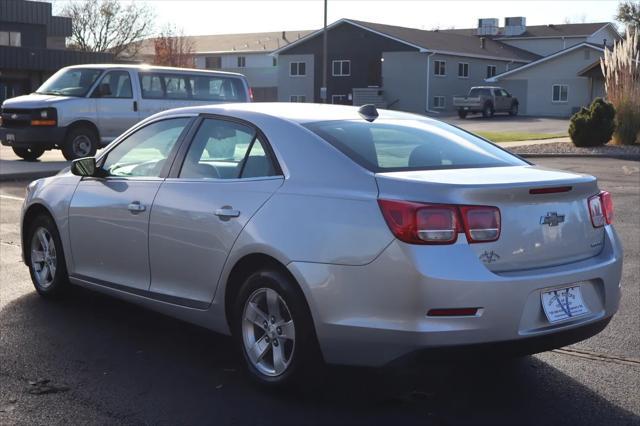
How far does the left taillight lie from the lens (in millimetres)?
4211

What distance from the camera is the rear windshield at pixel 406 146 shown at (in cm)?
482

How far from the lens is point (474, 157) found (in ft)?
17.1

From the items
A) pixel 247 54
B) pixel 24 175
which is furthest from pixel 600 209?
pixel 247 54

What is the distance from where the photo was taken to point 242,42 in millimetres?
84938

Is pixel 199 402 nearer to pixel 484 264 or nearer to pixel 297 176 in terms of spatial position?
pixel 297 176

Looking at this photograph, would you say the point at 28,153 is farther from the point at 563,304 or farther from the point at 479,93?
the point at 479,93

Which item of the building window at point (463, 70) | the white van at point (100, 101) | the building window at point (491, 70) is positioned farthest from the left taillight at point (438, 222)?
the building window at point (491, 70)

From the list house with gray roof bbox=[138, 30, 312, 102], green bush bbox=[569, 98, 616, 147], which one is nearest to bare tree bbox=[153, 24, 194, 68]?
house with gray roof bbox=[138, 30, 312, 102]

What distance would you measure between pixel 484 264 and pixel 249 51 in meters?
78.8

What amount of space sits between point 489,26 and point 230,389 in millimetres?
74258

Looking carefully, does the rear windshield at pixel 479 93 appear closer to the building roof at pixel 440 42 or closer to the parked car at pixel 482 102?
the parked car at pixel 482 102

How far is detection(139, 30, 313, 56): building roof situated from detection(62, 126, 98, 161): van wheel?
6288cm

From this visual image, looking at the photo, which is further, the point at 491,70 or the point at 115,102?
the point at 491,70

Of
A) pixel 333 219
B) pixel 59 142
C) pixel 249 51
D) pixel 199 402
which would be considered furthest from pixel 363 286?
pixel 249 51
